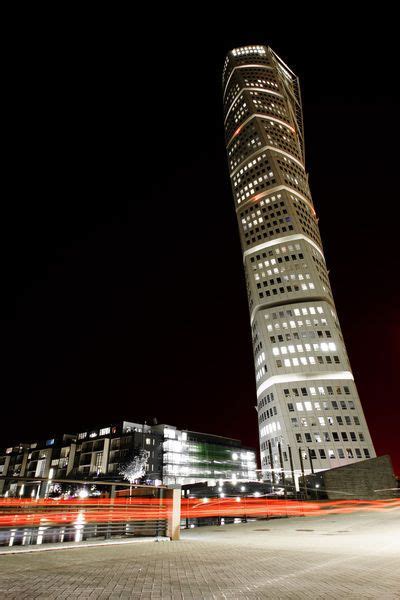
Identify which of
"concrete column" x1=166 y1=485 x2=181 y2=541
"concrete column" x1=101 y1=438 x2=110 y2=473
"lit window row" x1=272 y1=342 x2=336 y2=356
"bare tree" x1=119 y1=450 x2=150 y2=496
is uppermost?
"lit window row" x1=272 y1=342 x2=336 y2=356

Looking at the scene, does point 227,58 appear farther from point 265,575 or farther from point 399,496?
point 265,575

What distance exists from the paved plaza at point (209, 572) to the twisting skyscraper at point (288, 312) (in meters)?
52.8

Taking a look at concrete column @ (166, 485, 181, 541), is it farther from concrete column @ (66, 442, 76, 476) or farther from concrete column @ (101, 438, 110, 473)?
concrete column @ (66, 442, 76, 476)

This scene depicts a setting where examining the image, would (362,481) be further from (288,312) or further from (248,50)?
(248,50)

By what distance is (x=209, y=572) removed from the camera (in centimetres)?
669

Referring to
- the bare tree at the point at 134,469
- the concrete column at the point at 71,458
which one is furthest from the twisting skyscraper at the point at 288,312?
the concrete column at the point at 71,458

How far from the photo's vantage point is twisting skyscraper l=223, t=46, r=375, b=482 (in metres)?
77.6

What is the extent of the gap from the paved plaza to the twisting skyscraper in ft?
173

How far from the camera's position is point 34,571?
6617mm

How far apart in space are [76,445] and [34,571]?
116 meters

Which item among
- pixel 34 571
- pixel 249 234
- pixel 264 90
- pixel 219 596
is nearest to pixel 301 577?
pixel 219 596

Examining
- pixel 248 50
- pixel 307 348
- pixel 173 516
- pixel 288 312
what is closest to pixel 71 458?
pixel 307 348

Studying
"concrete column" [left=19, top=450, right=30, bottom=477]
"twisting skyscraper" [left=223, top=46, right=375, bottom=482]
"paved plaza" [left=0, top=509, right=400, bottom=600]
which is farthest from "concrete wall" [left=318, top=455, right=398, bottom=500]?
"concrete column" [left=19, top=450, right=30, bottom=477]

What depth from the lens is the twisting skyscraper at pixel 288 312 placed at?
77625 mm
